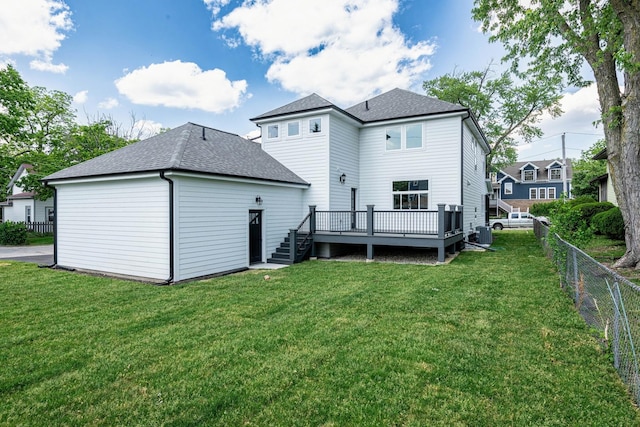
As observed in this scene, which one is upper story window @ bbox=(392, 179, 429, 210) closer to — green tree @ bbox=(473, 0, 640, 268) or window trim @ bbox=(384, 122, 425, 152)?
window trim @ bbox=(384, 122, 425, 152)

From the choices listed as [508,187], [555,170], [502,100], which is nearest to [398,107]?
[502,100]

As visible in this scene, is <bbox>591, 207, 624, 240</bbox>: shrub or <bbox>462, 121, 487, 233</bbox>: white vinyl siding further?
<bbox>462, 121, 487, 233</bbox>: white vinyl siding

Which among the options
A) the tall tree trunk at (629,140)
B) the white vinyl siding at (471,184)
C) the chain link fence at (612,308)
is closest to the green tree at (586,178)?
the white vinyl siding at (471,184)

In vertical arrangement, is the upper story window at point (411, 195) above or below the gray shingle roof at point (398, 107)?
below

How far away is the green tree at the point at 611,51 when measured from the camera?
8.22m

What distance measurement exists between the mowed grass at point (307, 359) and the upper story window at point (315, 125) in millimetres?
7358

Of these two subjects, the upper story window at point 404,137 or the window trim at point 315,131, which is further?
the upper story window at point 404,137

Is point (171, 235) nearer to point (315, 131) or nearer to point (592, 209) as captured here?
point (315, 131)

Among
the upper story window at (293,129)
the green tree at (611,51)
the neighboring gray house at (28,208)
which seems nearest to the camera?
the green tree at (611,51)

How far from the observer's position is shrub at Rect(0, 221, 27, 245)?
18.5 meters

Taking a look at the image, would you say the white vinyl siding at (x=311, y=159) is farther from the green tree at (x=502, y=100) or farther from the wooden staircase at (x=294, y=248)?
the green tree at (x=502, y=100)

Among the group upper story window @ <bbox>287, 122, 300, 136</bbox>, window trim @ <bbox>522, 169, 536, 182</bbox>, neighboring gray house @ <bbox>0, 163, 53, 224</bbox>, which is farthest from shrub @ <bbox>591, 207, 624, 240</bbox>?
neighboring gray house @ <bbox>0, 163, 53, 224</bbox>

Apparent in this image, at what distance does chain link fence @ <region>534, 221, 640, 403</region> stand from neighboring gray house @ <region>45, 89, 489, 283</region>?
193 inches

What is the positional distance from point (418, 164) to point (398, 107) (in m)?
2.75
